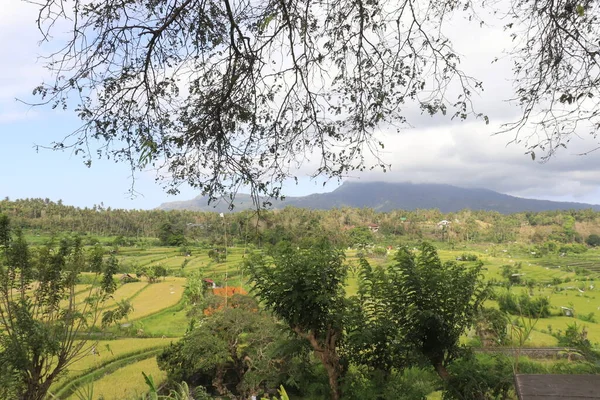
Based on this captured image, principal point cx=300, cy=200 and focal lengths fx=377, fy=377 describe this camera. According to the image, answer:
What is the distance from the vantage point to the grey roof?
1.35 meters

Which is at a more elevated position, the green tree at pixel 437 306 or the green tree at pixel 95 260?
the green tree at pixel 95 260

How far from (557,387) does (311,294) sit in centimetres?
359

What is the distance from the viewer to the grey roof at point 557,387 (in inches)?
53.0

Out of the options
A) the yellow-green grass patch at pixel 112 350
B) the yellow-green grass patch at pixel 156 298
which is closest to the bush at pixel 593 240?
the yellow-green grass patch at pixel 156 298

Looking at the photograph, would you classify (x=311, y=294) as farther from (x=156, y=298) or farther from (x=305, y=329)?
(x=156, y=298)

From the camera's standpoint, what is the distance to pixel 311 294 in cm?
487

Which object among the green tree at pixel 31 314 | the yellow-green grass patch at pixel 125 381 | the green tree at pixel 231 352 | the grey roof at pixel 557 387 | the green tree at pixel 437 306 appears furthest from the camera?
the yellow-green grass patch at pixel 125 381

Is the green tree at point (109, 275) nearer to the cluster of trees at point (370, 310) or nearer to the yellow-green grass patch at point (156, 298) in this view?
the cluster of trees at point (370, 310)

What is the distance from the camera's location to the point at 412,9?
9.20 feet

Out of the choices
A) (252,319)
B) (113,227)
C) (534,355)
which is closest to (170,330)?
(252,319)

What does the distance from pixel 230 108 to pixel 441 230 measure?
5463 centimetres

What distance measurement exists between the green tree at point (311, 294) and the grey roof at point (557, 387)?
11.2 feet

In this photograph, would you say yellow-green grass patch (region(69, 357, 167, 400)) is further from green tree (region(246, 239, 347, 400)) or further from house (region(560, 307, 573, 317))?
house (region(560, 307, 573, 317))

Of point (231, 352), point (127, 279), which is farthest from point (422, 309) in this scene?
point (127, 279)
